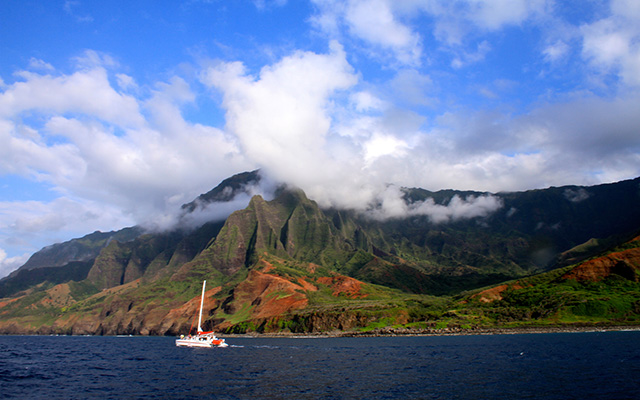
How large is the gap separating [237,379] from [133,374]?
82.7 ft

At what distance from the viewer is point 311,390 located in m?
65.2

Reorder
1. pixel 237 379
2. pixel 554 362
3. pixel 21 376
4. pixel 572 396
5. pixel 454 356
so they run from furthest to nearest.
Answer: pixel 454 356, pixel 554 362, pixel 21 376, pixel 237 379, pixel 572 396

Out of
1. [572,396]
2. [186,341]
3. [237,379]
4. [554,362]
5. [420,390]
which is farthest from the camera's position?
[186,341]

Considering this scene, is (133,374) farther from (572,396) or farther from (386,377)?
(572,396)

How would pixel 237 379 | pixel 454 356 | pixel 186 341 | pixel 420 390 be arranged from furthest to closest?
pixel 186 341 < pixel 454 356 < pixel 237 379 < pixel 420 390

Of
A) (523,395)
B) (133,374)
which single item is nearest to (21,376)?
(133,374)

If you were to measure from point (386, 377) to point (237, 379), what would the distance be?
2805 centimetres

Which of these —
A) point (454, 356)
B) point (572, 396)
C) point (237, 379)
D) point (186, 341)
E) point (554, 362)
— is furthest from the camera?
point (186, 341)

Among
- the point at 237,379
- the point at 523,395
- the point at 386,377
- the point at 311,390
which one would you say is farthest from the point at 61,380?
the point at 523,395

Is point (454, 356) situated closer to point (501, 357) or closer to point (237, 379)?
point (501, 357)

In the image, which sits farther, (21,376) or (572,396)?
(21,376)

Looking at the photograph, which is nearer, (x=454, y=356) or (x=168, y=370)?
(x=168, y=370)

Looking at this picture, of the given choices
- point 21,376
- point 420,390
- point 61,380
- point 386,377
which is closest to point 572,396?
point 420,390

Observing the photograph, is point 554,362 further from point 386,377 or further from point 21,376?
point 21,376
